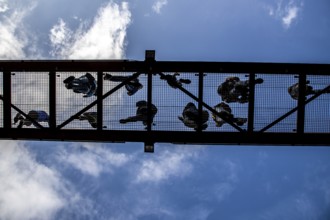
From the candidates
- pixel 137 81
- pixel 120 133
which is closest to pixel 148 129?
pixel 120 133

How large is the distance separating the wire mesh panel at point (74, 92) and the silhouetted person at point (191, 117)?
2.75 meters

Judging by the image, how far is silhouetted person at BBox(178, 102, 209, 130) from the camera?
10.5m

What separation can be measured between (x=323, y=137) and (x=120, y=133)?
5854 mm

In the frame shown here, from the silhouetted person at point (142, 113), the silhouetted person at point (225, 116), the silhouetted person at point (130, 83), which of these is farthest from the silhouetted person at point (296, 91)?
the silhouetted person at point (130, 83)

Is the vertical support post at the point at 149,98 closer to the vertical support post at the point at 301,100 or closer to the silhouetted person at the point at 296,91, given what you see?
the silhouetted person at the point at 296,91

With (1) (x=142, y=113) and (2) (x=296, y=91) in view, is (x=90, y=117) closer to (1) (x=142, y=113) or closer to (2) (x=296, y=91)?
(1) (x=142, y=113)

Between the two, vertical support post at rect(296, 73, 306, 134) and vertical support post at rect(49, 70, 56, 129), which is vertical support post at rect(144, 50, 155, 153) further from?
vertical support post at rect(296, 73, 306, 134)

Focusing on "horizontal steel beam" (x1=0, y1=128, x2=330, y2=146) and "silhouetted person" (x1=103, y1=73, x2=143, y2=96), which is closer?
"horizontal steel beam" (x1=0, y1=128, x2=330, y2=146)

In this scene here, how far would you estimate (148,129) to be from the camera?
406 inches

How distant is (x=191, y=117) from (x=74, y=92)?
11.9ft

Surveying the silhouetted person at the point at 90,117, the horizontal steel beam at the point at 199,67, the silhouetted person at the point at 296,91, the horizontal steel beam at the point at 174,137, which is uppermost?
the horizontal steel beam at the point at 199,67

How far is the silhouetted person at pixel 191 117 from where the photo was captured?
34.4ft

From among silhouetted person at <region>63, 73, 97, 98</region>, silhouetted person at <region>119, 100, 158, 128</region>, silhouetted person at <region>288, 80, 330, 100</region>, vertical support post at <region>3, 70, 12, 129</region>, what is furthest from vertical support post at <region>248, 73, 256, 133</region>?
vertical support post at <region>3, 70, 12, 129</region>

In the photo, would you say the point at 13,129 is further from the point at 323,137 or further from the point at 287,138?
the point at 323,137
